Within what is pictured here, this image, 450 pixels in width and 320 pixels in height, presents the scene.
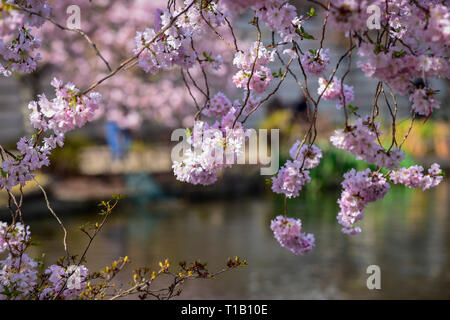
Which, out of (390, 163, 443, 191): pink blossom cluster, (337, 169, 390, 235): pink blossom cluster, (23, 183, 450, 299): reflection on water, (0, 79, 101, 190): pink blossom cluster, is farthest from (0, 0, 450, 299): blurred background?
(0, 79, 101, 190): pink blossom cluster

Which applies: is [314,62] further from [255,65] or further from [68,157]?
[68,157]

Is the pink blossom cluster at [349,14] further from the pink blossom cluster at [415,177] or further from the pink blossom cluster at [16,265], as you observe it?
the pink blossom cluster at [16,265]

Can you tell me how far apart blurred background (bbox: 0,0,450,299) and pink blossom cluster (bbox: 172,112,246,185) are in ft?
3.19

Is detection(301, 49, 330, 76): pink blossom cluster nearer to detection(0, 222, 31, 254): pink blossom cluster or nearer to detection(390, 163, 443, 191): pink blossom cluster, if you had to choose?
detection(390, 163, 443, 191): pink blossom cluster

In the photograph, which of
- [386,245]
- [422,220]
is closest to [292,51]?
[386,245]

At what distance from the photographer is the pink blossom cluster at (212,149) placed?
13.0ft

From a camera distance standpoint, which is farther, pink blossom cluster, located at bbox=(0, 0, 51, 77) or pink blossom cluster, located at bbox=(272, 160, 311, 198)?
pink blossom cluster, located at bbox=(272, 160, 311, 198)

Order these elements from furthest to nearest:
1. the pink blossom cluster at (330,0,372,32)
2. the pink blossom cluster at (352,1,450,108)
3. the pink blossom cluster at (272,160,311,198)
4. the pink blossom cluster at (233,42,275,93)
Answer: the pink blossom cluster at (233,42,275,93), the pink blossom cluster at (272,160,311,198), the pink blossom cluster at (352,1,450,108), the pink blossom cluster at (330,0,372,32)

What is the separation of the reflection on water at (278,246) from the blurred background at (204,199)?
2cm

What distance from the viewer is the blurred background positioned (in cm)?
852

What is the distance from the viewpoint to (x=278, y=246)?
1039cm

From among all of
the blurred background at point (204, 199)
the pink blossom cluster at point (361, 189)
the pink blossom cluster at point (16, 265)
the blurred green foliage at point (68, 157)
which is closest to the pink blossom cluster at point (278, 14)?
the pink blossom cluster at point (361, 189)

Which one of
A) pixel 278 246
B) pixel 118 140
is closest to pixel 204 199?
pixel 118 140
